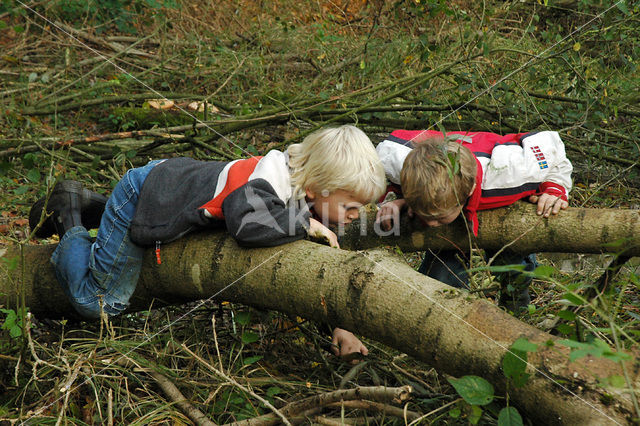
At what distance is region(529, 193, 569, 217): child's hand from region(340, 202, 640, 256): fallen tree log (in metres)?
0.02

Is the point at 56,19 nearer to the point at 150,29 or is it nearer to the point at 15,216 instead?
the point at 150,29

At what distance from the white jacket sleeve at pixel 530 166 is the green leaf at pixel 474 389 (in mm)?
1032

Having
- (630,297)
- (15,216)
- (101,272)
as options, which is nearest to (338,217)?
(101,272)

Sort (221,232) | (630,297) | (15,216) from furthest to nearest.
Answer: (15,216)
(630,297)
(221,232)

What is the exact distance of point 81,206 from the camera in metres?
2.71

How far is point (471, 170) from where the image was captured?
7.47 feet

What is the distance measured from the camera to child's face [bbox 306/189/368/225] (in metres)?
2.28

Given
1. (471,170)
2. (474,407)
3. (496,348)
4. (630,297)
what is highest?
(471,170)

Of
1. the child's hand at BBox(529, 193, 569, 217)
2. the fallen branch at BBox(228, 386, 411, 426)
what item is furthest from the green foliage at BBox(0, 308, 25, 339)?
the child's hand at BBox(529, 193, 569, 217)


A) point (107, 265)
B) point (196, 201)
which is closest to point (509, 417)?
point (196, 201)

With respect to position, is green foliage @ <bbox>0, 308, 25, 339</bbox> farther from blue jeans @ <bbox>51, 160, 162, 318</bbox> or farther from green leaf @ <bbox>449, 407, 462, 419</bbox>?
green leaf @ <bbox>449, 407, 462, 419</bbox>

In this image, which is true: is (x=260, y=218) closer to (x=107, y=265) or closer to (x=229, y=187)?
(x=229, y=187)

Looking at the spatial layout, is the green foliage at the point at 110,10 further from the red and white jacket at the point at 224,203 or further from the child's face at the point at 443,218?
the child's face at the point at 443,218

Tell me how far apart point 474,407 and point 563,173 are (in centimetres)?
129
